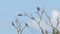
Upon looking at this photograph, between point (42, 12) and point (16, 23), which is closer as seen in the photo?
point (42, 12)

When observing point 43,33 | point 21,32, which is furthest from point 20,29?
point 43,33

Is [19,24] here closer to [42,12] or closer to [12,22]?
[12,22]

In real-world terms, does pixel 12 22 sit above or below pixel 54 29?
below

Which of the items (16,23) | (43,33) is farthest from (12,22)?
(43,33)

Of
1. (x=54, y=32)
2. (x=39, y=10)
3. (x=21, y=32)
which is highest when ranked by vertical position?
(x=39, y=10)

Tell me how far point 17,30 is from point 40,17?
12.0 meters

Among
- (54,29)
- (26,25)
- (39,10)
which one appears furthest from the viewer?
(26,25)

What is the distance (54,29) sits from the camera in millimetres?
11750

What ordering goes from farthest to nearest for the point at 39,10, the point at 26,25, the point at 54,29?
the point at 26,25, the point at 39,10, the point at 54,29

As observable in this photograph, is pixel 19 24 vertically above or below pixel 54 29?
below

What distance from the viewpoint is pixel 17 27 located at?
24.8 metres

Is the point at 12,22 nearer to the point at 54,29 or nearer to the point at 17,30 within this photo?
the point at 17,30

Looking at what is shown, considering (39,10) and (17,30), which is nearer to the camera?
(39,10)

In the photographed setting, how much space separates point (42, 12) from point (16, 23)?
11212mm
